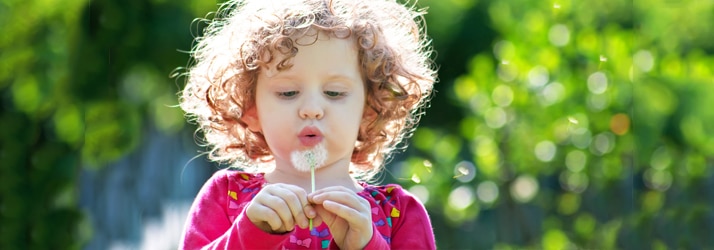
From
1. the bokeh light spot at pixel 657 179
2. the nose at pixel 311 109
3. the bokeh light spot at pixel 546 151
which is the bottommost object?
the bokeh light spot at pixel 546 151

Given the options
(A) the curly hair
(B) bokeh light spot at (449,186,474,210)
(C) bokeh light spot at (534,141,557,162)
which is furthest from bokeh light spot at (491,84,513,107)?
(A) the curly hair

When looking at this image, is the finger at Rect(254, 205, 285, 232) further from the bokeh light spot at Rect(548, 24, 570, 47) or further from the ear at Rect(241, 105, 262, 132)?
the bokeh light spot at Rect(548, 24, 570, 47)

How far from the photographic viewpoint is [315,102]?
1632mm

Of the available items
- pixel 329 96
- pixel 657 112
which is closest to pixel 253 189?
pixel 329 96

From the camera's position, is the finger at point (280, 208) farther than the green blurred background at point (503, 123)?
No

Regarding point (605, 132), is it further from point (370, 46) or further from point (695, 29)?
point (370, 46)

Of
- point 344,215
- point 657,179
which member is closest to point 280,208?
point 344,215

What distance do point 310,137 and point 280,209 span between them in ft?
0.75

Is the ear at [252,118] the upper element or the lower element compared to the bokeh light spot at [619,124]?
upper

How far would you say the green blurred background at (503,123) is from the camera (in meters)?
3.12

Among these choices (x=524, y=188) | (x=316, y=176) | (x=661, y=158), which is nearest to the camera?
(x=316, y=176)

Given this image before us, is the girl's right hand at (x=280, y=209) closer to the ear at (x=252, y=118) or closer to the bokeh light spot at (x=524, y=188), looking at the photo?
the ear at (x=252, y=118)

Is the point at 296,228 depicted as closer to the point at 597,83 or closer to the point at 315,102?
the point at 315,102

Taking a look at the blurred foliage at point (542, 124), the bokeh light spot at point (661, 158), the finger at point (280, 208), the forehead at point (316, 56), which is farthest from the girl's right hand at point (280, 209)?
the bokeh light spot at point (661, 158)
